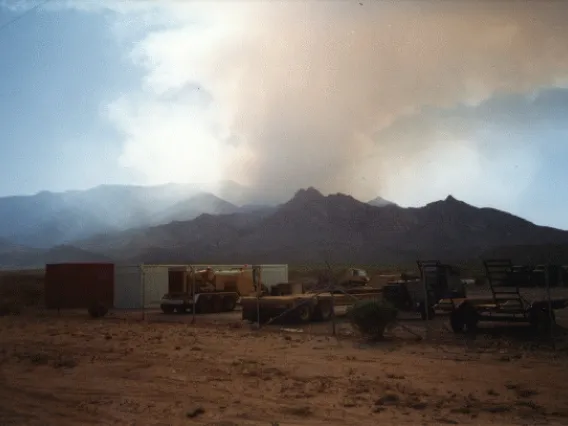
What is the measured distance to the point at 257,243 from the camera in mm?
127125

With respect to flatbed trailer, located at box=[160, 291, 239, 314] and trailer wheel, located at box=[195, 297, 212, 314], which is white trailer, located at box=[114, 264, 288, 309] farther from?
trailer wheel, located at box=[195, 297, 212, 314]

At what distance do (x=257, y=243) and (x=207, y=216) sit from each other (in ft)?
89.9

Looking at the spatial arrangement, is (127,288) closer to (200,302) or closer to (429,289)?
(200,302)

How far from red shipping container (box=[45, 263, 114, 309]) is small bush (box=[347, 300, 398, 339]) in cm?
2211

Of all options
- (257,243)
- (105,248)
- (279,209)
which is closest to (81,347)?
(257,243)

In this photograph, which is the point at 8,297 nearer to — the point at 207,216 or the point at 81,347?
the point at 81,347

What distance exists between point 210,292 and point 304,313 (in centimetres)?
945

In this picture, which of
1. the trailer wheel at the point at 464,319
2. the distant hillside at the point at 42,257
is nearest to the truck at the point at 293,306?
the trailer wheel at the point at 464,319

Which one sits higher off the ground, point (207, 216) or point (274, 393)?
point (207, 216)

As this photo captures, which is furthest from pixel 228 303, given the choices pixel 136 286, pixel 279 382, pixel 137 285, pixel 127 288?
pixel 279 382

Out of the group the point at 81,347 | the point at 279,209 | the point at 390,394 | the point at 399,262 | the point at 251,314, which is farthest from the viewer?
the point at 279,209

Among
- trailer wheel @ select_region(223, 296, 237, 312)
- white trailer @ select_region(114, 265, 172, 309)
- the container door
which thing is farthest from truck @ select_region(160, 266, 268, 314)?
the container door

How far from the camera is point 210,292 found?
35.9 meters

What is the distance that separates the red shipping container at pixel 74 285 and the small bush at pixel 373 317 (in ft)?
72.5
